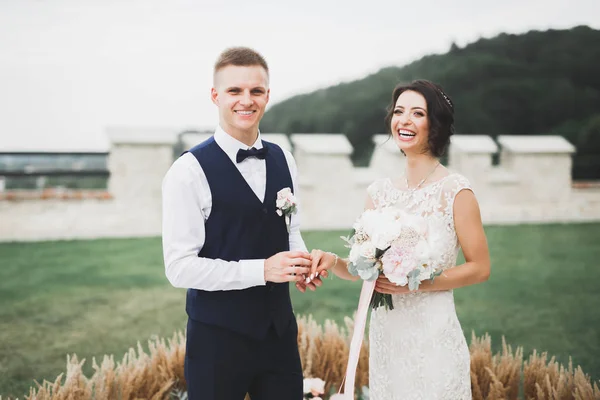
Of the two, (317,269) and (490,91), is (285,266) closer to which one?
(317,269)

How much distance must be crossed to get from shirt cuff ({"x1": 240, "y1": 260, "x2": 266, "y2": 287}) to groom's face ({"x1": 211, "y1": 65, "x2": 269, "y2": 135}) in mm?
526

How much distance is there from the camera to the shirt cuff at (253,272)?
1.88 m

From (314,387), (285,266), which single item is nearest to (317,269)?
(285,266)

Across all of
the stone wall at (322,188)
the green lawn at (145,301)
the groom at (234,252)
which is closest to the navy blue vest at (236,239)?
the groom at (234,252)

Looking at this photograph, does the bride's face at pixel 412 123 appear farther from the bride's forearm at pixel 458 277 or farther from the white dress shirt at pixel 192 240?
the white dress shirt at pixel 192 240

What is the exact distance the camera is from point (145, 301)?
6086 mm

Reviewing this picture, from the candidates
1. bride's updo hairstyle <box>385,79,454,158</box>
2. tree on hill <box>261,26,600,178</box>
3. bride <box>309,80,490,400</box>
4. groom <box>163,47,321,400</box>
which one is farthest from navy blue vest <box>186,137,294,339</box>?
tree on hill <box>261,26,600,178</box>

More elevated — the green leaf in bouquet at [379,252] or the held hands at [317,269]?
the green leaf in bouquet at [379,252]

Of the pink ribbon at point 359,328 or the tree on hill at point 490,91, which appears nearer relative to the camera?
the pink ribbon at point 359,328

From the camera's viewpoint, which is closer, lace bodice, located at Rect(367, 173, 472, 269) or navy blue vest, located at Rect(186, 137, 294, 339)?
navy blue vest, located at Rect(186, 137, 294, 339)

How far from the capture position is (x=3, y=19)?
11156mm

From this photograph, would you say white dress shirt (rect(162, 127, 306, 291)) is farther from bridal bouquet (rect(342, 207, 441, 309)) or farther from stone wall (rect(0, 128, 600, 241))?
stone wall (rect(0, 128, 600, 241))

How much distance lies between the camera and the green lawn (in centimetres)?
→ 475

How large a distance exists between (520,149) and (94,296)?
8.42 metres
